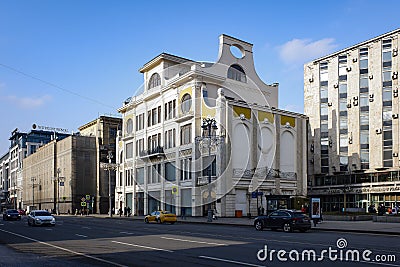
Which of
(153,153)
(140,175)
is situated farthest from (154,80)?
(140,175)

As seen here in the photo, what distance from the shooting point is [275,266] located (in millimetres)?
12406

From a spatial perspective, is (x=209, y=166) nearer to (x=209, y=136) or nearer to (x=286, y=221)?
(x=209, y=136)

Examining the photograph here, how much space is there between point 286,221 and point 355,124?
156 feet

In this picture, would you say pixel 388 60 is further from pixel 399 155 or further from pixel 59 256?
pixel 59 256

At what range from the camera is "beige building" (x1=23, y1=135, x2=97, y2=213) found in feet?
304

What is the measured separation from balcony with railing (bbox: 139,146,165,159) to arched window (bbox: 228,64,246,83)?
13.6 metres

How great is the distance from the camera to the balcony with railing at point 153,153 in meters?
64.1

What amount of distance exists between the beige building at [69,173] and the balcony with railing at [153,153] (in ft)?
78.4

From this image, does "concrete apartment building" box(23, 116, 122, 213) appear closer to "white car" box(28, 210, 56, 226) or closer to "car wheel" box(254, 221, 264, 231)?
"white car" box(28, 210, 56, 226)

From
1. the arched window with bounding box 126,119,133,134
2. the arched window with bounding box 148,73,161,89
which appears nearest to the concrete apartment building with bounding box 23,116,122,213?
the arched window with bounding box 126,119,133,134

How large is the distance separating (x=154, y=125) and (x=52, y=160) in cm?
4511

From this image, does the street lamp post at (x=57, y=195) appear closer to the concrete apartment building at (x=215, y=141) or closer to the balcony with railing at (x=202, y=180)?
the concrete apartment building at (x=215, y=141)

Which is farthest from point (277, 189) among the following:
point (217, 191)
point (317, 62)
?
point (317, 62)

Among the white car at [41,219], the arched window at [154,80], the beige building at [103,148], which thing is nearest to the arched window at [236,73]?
the arched window at [154,80]
